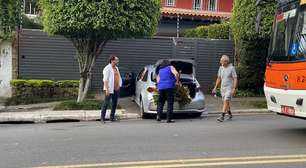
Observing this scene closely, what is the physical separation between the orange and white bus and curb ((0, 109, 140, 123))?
4954 millimetres

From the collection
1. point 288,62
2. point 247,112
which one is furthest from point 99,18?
point 288,62

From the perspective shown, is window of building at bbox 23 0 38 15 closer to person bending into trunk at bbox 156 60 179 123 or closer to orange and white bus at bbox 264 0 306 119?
person bending into trunk at bbox 156 60 179 123

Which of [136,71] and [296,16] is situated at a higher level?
[296,16]

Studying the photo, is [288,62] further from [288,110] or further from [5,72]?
[5,72]

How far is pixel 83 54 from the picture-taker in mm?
16500

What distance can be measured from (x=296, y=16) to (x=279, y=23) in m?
0.84

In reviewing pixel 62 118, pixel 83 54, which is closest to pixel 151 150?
pixel 62 118

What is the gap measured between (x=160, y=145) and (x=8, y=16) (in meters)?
10.2

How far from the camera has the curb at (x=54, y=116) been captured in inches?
562

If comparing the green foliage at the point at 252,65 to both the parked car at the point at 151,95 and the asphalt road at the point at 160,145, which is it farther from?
the asphalt road at the point at 160,145

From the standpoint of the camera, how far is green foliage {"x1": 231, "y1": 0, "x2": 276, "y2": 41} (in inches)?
689

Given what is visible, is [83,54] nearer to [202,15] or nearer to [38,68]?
[38,68]

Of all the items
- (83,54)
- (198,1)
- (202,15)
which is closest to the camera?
(83,54)

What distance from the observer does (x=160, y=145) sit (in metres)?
9.34
